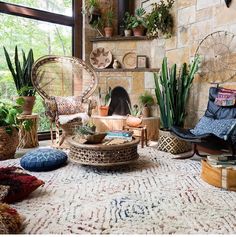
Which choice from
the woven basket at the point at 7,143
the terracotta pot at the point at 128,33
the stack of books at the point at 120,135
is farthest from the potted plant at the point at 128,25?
the woven basket at the point at 7,143

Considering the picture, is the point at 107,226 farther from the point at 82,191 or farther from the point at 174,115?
the point at 174,115

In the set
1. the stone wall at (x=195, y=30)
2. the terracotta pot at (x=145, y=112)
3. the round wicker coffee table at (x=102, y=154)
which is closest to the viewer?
the round wicker coffee table at (x=102, y=154)

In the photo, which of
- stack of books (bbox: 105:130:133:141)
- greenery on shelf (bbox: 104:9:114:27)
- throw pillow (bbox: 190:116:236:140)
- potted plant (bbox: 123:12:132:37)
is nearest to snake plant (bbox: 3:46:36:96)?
stack of books (bbox: 105:130:133:141)

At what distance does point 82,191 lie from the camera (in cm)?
231

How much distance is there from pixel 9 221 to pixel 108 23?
4.28 m

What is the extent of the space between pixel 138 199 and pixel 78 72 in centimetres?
313

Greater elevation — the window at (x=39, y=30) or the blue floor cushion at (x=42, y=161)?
the window at (x=39, y=30)

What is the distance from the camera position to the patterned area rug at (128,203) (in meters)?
1.71

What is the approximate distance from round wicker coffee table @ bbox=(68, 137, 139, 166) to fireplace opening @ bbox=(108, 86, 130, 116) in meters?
2.24

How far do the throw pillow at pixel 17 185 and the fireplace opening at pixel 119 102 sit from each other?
2.89 m

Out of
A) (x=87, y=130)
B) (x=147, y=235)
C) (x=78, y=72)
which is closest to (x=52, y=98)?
(x=78, y=72)

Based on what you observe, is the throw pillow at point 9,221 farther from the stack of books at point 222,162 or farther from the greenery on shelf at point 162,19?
the greenery on shelf at point 162,19

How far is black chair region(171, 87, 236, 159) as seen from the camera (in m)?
2.99

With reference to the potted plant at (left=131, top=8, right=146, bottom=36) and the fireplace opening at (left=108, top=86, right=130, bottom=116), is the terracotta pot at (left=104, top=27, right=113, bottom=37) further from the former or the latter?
the fireplace opening at (left=108, top=86, right=130, bottom=116)
